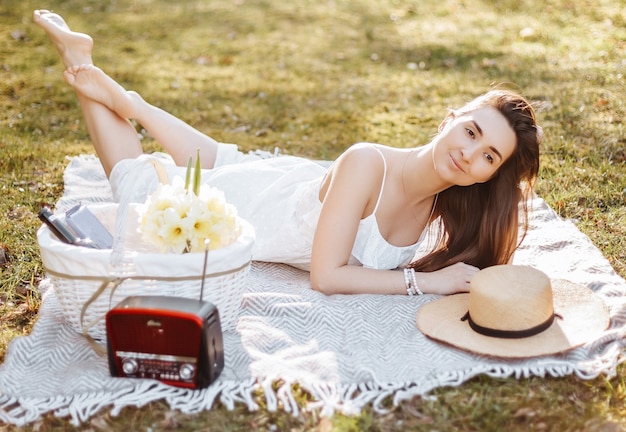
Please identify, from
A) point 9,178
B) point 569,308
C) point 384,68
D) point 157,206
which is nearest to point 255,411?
point 157,206

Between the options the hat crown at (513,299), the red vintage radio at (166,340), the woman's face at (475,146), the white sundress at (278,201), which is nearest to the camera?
the red vintage radio at (166,340)

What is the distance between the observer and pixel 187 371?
268cm

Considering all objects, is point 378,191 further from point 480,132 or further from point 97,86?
point 97,86

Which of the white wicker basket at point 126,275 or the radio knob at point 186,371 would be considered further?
the white wicker basket at point 126,275

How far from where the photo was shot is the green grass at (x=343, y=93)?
2.75 metres

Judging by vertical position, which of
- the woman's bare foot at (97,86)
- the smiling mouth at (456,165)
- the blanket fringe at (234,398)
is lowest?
the blanket fringe at (234,398)

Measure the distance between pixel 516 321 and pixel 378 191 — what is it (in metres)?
1.02

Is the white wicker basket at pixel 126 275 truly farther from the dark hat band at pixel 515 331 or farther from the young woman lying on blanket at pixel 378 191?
the dark hat band at pixel 515 331

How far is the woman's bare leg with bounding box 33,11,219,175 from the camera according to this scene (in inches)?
175

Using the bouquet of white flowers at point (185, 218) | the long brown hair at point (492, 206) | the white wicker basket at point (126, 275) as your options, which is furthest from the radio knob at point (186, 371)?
the long brown hair at point (492, 206)

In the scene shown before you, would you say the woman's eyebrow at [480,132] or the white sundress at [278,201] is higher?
the woman's eyebrow at [480,132]

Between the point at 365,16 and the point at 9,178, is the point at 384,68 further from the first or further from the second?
the point at 9,178

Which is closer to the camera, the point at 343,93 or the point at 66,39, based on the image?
the point at 66,39

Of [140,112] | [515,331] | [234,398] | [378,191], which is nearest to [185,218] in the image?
[234,398]
